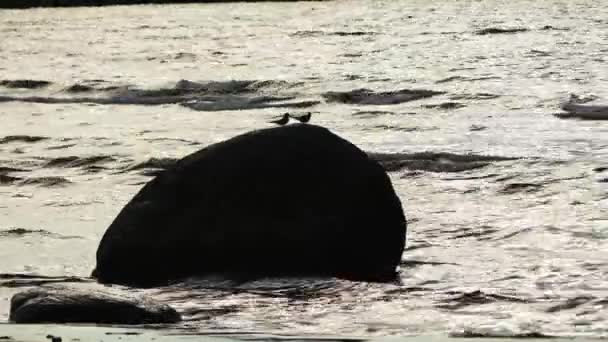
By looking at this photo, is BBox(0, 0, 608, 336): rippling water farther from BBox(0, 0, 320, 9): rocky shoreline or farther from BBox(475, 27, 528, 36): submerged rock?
BBox(0, 0, 320, 9): rocky shoreline

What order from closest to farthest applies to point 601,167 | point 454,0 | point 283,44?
point 601,167
point 283,44
point 454,0

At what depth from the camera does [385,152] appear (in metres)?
12.6

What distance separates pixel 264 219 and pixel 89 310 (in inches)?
68.3

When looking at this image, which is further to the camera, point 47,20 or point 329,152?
point 47,20

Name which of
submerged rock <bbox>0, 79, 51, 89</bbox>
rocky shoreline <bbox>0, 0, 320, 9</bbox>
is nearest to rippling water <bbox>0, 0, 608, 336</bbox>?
submerged rock <bbox>0, 79, 51, 89</bbox>

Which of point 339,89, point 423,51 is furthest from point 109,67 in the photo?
point 339,89

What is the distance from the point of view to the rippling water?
671 centimetres

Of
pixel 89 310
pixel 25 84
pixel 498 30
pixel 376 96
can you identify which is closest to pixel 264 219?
pixel 89 310

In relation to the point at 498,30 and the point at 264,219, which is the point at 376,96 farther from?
the point at 498,30

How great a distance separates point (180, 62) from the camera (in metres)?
26.8

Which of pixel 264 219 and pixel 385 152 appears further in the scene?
pixel 385 152

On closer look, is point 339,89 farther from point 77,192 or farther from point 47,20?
point 47,20

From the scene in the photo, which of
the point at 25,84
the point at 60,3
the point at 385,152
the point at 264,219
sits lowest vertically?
the point at 385,152

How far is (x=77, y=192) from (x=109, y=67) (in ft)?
49.8
